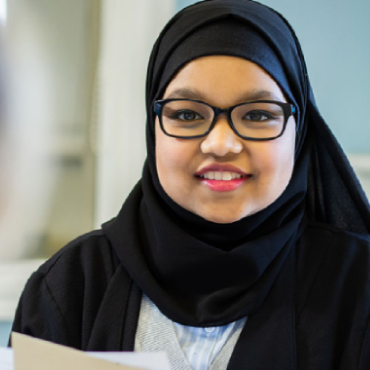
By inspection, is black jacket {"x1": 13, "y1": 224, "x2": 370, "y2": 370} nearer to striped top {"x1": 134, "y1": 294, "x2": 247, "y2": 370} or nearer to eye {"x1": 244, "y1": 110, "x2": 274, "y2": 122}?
striped top {"x1": 134, "y1": 294, "x2": 247, "y2": 370}

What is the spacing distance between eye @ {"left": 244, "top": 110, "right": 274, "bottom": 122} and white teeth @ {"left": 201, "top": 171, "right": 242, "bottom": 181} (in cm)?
13

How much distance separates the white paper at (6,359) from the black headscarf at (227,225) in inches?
13.5

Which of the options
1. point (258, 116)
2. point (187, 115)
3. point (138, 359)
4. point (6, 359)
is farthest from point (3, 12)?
point (138, 359)

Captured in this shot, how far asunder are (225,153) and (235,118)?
87mm

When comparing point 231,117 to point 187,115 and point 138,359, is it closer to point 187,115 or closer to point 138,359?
point 187,115

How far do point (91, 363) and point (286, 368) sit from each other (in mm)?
482

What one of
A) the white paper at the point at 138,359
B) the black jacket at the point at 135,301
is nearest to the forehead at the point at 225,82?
the black jacket at the point at 135,301

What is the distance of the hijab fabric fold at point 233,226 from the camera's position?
99 cm

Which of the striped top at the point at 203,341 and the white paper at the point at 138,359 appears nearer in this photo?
the white paper at the point at 138,359

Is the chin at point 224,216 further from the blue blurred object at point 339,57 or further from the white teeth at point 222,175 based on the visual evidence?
the blue blurred object at point 339,57

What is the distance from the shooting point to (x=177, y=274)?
1.06 m

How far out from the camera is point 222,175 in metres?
0.96

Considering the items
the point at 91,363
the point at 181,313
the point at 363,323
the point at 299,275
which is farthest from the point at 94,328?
the point at 363,323

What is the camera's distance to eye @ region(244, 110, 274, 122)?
3.18ft
